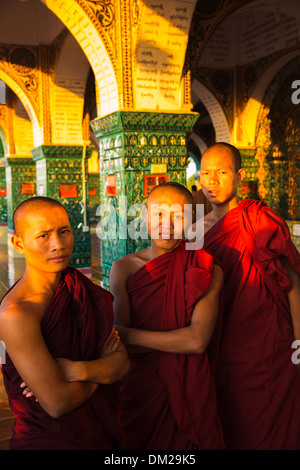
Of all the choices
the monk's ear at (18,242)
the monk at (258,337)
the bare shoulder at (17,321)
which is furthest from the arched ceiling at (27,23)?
the bare shoulder at (17,321)

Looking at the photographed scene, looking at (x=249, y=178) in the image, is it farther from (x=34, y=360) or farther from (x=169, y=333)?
(x=34, y=360)

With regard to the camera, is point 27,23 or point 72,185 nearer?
point 27,23

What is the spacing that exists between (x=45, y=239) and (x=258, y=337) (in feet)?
3.95

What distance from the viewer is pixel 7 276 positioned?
8352 millimetres

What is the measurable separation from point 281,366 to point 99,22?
384cm

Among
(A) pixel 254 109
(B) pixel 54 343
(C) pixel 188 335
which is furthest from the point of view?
(A) pixel 254 109

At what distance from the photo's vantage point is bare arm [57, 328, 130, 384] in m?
1.44

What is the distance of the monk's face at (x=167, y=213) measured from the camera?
1.81m

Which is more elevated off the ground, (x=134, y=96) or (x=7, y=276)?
(x=134, y=96)

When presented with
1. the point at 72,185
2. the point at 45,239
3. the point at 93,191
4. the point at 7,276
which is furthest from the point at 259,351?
the point at 93,191

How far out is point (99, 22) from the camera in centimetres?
460

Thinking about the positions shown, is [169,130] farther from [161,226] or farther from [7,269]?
[7,269]

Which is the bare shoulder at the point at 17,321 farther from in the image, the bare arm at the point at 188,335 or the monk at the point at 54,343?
the bare arm at the point at 188,335

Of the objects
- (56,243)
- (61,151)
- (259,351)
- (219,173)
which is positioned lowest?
(259,351)
